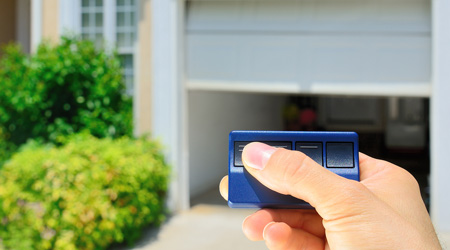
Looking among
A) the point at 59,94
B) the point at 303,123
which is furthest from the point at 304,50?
the point at 303,123

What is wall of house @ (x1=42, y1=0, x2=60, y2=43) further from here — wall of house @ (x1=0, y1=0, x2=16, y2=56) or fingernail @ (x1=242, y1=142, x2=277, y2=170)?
fingernail @ (x1=242, y1=142, x2=277, y2=170)

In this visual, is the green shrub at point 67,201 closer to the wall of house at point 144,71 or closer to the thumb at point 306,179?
the wall of house at point 144,71

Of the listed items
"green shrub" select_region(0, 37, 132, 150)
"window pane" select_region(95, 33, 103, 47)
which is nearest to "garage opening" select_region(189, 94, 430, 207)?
"green shrub" select_region(0, 37, 132, 150)

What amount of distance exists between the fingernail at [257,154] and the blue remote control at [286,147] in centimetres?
3

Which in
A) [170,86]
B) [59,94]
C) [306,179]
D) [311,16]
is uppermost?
[311,16]

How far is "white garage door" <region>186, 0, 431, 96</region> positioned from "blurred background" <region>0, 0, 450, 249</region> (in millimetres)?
13

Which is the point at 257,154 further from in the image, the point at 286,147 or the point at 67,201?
the point at 67,201

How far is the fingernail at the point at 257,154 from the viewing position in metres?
1.01

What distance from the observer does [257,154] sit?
102 centimetres

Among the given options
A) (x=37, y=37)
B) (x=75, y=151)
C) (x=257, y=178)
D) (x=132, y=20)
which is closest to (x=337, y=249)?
(x=257, y=178)

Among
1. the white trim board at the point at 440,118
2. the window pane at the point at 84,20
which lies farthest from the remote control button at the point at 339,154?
the window pane at the point at 84,20

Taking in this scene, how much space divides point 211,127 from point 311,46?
2.63 m

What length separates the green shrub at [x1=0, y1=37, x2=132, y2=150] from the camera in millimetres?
6105

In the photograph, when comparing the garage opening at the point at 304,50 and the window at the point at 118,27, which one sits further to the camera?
the window at the point at 118,27
